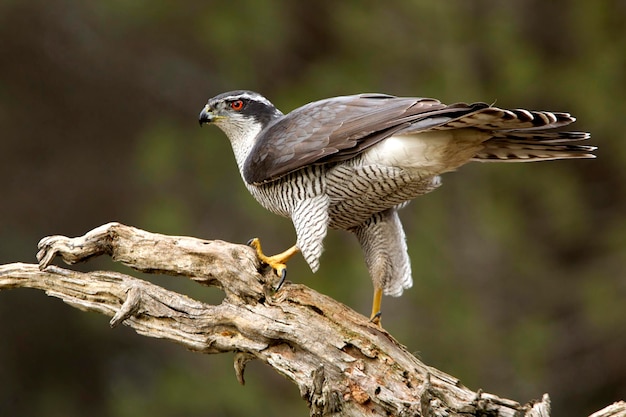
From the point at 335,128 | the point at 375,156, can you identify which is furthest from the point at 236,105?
the point at 375,156

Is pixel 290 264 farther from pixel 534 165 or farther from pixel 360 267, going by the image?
pixel 534 165

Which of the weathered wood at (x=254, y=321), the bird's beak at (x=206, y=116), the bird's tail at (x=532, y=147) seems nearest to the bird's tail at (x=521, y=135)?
the bird's tail at (x=532, y=147)

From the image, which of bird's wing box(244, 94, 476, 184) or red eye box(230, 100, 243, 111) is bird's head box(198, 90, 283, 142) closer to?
red eye box(230, 100, 243, 111)

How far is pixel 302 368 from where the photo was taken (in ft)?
15.8

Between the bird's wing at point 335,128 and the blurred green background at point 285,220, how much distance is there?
3.62m

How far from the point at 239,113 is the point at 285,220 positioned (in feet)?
15.6

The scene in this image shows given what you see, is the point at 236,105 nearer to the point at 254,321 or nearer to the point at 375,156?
the point at 375,156

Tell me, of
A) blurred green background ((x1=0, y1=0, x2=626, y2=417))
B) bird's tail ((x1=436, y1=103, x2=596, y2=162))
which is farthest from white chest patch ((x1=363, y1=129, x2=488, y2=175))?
blurred green background ((x1=0, y1=0, x2=626, y2=417))

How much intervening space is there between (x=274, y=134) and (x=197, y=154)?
5629mm

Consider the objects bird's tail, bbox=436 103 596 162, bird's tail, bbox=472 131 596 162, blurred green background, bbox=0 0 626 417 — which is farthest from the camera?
blurred green background, bbox=0 0 626 417

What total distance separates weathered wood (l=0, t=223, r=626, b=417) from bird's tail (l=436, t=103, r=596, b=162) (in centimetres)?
124

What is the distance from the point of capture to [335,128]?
5219 mm

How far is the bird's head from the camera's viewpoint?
5.92m

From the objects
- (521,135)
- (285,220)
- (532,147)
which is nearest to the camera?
(521,135)
